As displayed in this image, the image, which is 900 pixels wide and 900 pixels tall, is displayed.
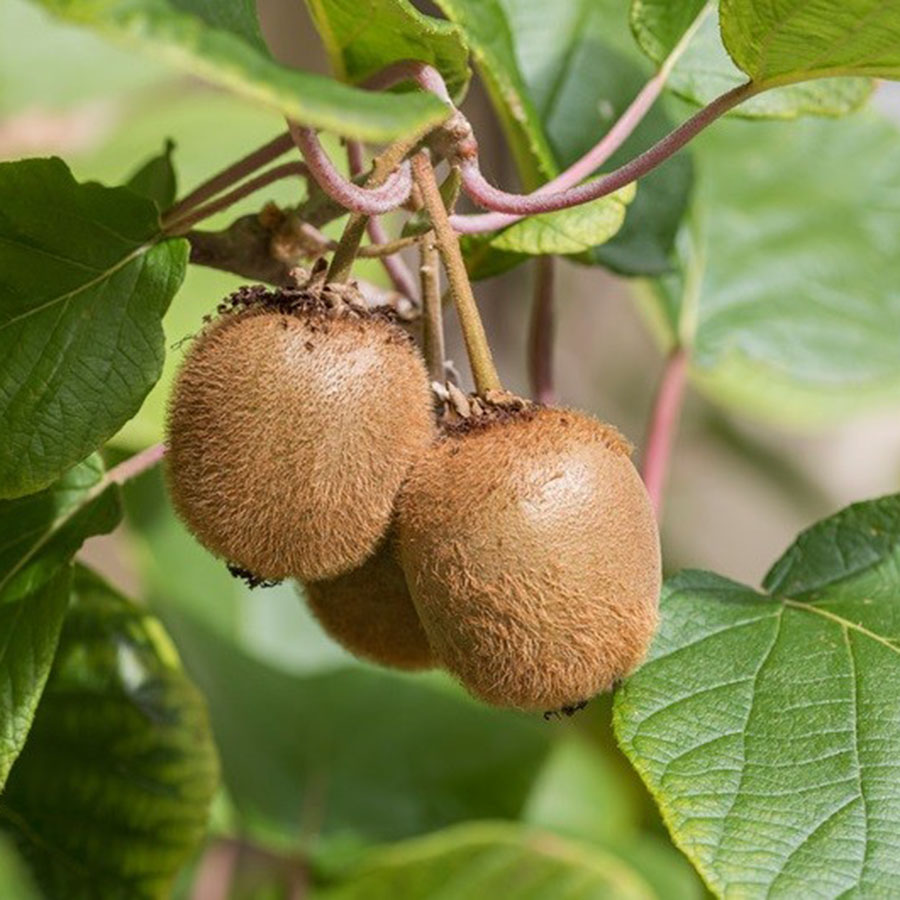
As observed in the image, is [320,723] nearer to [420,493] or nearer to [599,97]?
[599,97]

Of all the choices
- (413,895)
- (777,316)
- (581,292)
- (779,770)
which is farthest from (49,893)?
(581,292)

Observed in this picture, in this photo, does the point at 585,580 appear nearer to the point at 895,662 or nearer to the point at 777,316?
the point at 895,662

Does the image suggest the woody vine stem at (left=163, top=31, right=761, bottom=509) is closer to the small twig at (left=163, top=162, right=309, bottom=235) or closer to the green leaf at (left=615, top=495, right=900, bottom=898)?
the small twig at (left=163, top=162, right=309, bottom=235)

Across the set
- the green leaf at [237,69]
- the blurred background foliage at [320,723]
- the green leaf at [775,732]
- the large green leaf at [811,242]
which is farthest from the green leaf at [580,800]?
the green leaf at [237,69]

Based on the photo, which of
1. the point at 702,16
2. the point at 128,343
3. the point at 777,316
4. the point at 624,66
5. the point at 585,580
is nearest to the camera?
the point at 585,580

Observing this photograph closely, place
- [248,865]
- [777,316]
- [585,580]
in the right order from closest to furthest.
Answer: [585,580] → [248,865] → [777,316]

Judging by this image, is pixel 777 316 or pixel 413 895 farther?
pixel 777 316
